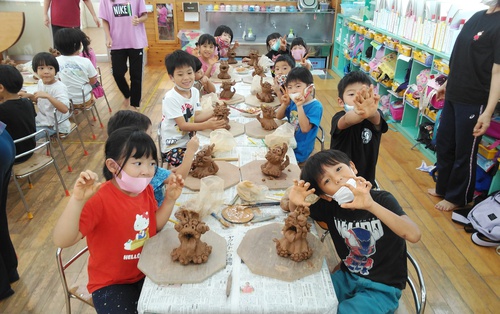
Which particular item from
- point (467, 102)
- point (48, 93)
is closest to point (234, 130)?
point (467, 102)

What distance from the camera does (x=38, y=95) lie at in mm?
3484

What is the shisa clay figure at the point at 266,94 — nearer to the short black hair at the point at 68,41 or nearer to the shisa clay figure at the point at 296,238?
the shisa clay figure at the point at 296,238

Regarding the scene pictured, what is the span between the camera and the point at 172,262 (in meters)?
1.51

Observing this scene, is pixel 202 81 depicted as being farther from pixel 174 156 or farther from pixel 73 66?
pixel 73 66

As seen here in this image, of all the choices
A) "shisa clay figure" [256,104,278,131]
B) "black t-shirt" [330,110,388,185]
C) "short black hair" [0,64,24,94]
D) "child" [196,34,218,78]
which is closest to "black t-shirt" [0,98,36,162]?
"short black hair" [0,64,24,94]

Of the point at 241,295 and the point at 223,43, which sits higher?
the point at 223,43

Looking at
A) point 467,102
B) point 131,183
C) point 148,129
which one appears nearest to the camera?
point 131,183

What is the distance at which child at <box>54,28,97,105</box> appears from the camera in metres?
4.19

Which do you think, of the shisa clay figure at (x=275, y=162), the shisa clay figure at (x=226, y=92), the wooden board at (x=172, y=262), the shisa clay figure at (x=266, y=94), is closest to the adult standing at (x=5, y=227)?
the wooden board at (x=172, y=262)

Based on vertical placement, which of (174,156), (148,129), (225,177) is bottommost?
(174,156)

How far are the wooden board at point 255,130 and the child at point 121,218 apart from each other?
1118 millimetres

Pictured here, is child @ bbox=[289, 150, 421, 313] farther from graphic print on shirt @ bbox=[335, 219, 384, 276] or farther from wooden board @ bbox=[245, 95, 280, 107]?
wooden board @ bbox=[245, 95, 280, 107]

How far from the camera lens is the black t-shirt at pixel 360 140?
237 centimetres

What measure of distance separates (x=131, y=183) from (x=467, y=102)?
2.66 metres
